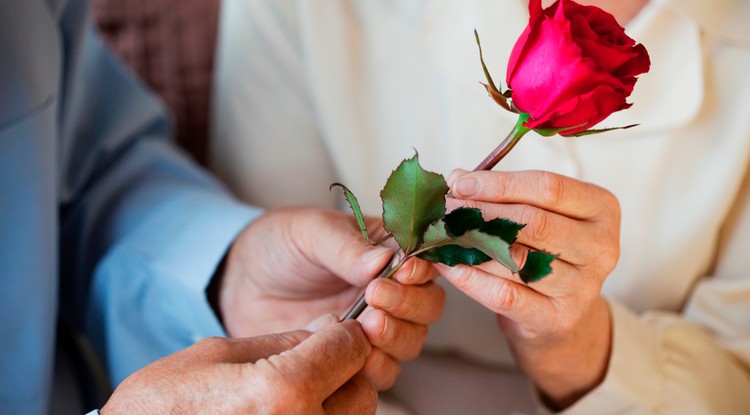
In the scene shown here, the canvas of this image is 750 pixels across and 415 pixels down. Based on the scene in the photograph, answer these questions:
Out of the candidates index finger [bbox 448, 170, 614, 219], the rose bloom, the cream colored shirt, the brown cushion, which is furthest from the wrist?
the brown cushion

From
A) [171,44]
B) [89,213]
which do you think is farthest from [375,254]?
[171,44]

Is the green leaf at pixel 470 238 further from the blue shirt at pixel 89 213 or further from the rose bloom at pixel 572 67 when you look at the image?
the blue shirt at pixel 89 213

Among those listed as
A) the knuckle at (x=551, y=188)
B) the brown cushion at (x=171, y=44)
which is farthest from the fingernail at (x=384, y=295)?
the brown cushion at (x=171, y=44)

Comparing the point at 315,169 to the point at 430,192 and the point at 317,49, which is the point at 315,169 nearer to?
the point at 317,49

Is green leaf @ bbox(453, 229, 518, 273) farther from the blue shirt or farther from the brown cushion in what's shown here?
the brown cushion

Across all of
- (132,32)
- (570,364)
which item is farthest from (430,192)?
(132,32)

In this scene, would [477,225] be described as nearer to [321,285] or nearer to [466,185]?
[466,185]
